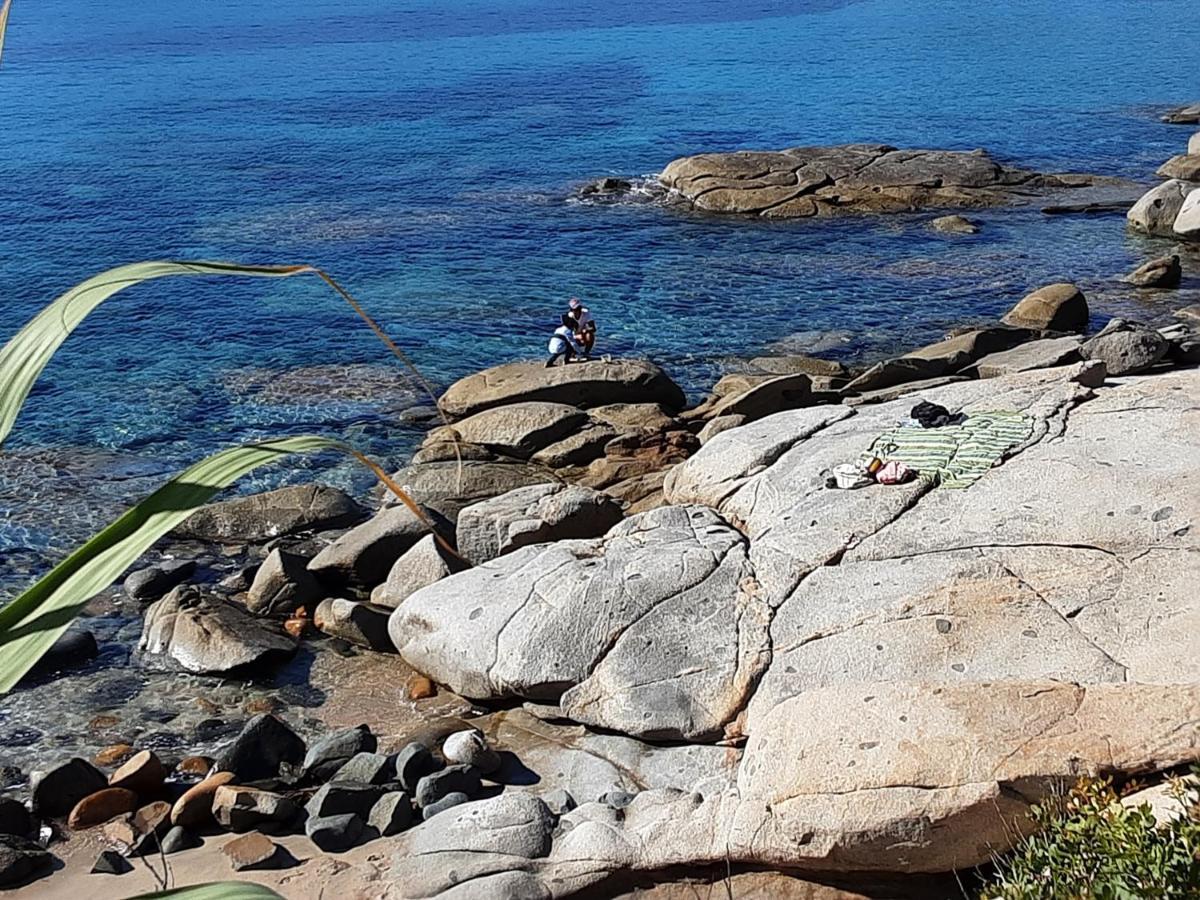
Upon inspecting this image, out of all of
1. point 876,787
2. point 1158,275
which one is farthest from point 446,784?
point 1158,275

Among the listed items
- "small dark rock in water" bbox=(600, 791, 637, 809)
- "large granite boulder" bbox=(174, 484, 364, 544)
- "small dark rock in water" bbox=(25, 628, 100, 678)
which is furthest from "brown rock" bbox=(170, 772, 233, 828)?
"large granite boulder" bbox=(174, 484, 364, 544)

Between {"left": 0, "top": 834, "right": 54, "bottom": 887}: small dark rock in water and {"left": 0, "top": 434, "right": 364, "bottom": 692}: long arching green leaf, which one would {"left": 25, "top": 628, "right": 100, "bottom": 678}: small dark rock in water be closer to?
{"left": 0, "top": 834, "right": 54, "bottom": 887}: small dark rock in water

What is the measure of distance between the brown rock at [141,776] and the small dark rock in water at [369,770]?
178 cm

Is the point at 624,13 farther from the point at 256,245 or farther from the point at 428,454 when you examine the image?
the point at 428,454

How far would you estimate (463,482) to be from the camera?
19.5 m

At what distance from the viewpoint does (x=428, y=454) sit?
21469mm

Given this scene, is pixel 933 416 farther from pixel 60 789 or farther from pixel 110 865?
pixel 60 789

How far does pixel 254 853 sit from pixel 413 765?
1721 millimetres

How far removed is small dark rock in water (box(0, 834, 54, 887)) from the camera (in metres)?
11.4

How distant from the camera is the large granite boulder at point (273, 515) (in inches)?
766

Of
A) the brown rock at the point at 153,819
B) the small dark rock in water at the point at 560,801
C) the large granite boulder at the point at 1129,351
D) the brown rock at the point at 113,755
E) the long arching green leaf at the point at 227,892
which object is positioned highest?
the long arching green leaf at the point at 227,892

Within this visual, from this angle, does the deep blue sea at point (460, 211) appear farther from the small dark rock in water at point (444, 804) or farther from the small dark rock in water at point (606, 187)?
the small dark rock in water at point (444, 804)

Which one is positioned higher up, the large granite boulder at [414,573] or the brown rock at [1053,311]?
the large granite boulder at [414,573]

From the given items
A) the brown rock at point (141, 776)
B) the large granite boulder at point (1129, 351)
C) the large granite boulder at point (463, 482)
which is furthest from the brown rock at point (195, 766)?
the large granite boulder at point (1129, 351)
